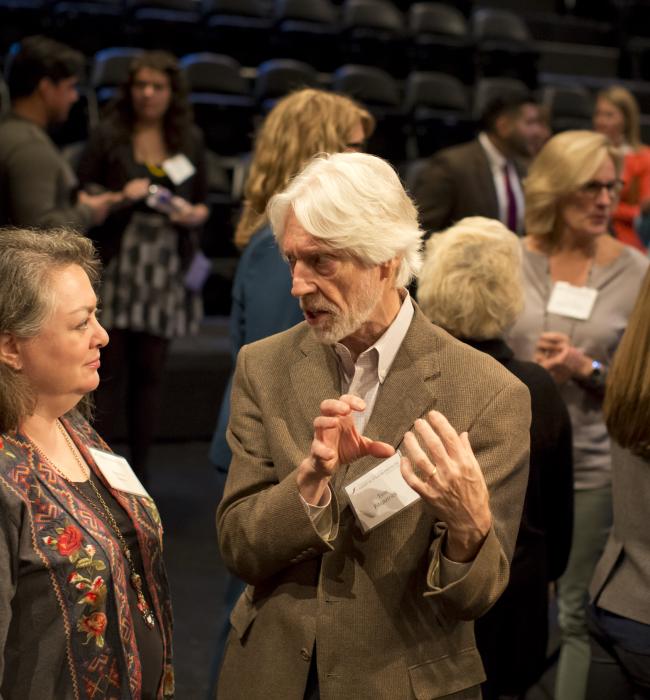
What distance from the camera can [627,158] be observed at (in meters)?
5.96

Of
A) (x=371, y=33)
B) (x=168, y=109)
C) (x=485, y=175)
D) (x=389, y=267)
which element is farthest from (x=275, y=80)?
(x=389, y=267)

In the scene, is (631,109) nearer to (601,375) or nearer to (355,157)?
(601,375)

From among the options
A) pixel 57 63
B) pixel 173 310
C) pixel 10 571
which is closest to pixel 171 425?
pixel 173 310

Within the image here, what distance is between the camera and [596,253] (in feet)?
10.6

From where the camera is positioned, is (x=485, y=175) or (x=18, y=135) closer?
(x=18, y=135)

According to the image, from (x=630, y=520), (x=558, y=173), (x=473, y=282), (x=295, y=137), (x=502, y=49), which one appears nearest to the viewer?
(x=630, y=520)

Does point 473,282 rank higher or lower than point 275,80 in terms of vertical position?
lower

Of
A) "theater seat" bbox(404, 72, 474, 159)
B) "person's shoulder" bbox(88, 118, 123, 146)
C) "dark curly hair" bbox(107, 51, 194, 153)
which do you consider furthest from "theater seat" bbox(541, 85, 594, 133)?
"person's shoulder" bbox(88, 118, 123, 146)

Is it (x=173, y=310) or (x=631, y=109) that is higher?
(x=631, y=109)

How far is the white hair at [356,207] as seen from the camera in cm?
176

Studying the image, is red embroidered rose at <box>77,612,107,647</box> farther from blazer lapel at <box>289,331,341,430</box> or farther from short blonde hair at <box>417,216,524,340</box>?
short blonde hair at <box>417,216,524,340</box>

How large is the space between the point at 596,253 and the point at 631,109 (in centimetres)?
332

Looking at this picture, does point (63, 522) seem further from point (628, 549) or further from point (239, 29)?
point (239, 29)

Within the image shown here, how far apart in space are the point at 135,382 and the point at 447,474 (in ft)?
9.99
